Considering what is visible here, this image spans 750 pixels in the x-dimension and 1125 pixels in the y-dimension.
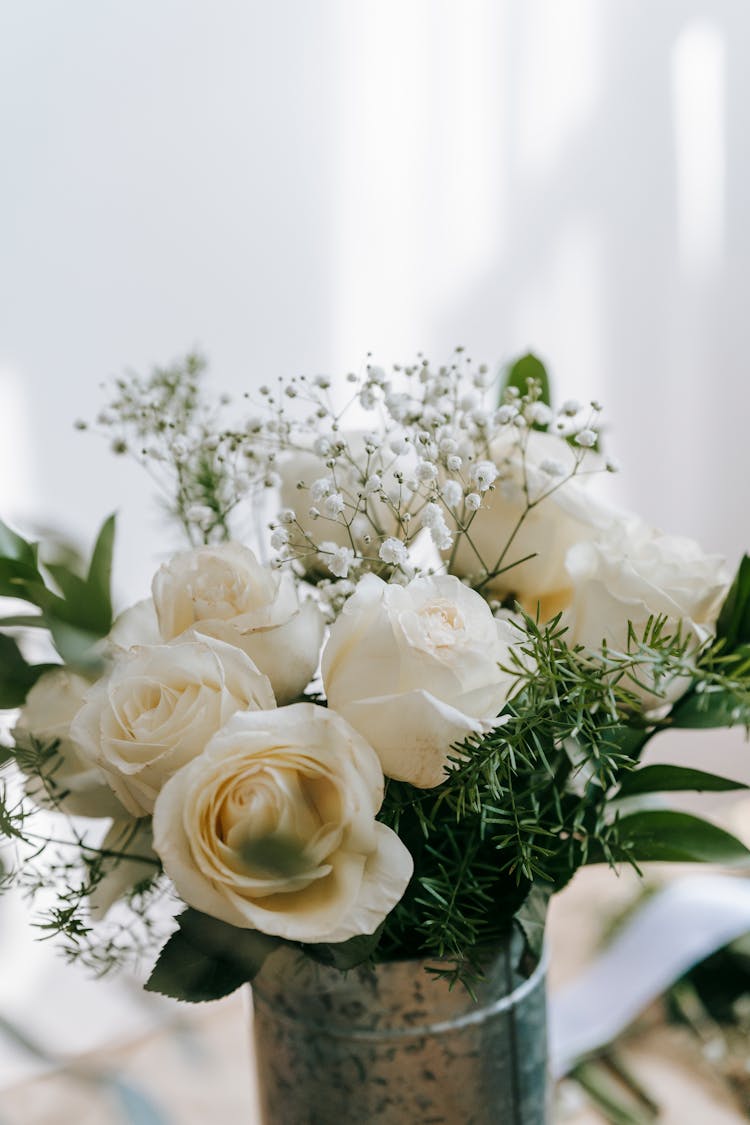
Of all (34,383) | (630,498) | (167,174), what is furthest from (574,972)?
(630,498)

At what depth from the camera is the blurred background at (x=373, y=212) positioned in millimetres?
1039

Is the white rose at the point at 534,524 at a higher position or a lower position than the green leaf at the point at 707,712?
higher

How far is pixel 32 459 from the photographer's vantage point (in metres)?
1.07

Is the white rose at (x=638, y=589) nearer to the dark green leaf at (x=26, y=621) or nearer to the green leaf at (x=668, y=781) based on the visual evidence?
the green leaf at (x=668, y=781)

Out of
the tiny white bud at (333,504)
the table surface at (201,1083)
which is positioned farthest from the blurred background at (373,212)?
the tiny white bud at (333,504)

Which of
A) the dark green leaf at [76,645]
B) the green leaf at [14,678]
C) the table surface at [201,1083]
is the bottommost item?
the table surface at [201,1083]

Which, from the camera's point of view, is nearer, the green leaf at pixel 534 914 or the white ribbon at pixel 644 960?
the green leaf at pixel 534 914

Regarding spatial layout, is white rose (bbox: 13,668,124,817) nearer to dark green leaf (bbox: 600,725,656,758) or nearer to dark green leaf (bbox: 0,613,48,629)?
dark green leaf (bbox: 0,613,48,629)

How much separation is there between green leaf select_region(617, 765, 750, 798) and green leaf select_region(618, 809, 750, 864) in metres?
0.02

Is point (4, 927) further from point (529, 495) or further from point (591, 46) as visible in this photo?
point (591, 46)

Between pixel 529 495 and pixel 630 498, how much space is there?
1.19 meters

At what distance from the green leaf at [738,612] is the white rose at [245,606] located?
0.61 ft

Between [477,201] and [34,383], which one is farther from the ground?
[477,201]

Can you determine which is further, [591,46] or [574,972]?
[591,46]
